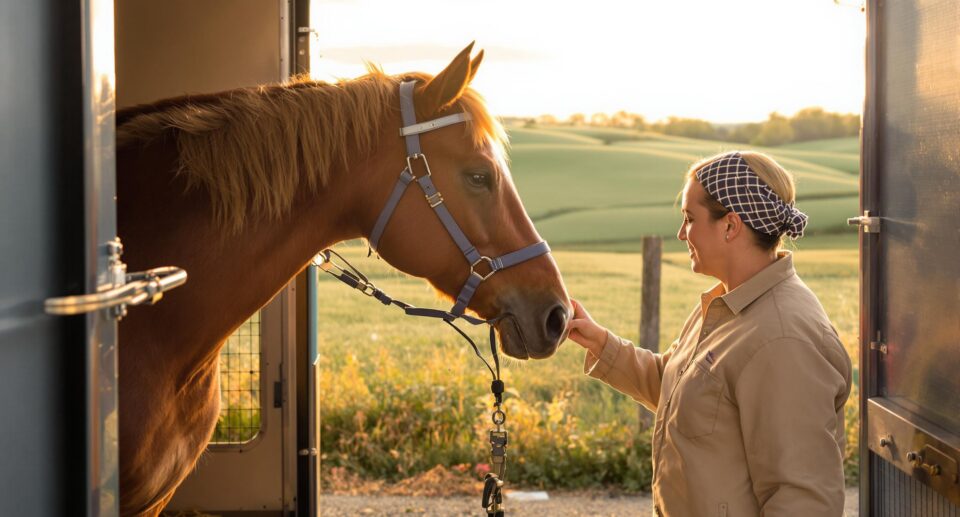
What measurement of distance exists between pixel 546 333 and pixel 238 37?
1873mm

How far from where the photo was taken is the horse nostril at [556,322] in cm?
248

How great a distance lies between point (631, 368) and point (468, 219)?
0.66m

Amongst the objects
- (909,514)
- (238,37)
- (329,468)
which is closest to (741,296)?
(909,514)

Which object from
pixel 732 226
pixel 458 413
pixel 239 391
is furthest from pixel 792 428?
pixel 458 413

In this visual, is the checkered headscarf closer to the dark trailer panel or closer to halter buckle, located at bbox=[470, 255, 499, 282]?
the dark trailer panel

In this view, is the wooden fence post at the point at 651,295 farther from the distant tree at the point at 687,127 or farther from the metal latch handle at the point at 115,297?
the distant tree at the point at 687,127

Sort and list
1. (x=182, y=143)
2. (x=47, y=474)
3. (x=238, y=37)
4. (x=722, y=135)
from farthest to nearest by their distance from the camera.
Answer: (x=722, y=135), (x=238, y=37), (x=182, y=143), (x=47, y=474)

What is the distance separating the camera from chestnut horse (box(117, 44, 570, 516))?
2.19 m

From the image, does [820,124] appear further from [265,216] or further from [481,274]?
[265,216]

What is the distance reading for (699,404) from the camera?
6.61 feet

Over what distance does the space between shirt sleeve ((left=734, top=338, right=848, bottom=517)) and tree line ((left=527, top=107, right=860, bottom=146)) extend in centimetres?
1874

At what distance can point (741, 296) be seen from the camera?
6.79 feet

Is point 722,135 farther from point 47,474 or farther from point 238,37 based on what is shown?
point 47,474

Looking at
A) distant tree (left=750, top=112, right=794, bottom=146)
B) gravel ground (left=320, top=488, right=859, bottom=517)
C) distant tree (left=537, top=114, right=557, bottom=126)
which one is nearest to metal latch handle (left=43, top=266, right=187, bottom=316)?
gravel ground (left=320, top=488, right=859, bottom=517)
